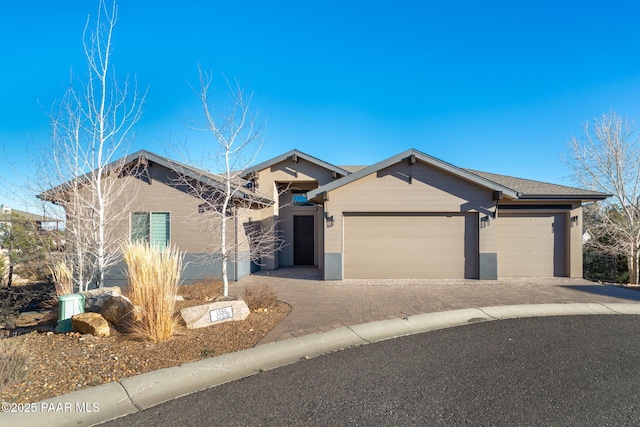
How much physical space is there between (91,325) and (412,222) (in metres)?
9.38

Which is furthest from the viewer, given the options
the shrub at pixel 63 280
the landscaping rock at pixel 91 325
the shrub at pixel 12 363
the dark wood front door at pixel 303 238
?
the dark wood front door at pixel 303 238

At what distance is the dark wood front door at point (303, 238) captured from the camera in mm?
15758

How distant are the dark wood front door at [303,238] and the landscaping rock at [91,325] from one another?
10.3 m

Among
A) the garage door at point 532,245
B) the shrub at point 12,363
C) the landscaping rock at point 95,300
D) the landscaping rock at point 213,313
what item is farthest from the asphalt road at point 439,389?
the garage door at point 532,245

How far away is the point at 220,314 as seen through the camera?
627cm

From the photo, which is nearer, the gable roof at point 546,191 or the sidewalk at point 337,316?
the sidewalk at point 337,316

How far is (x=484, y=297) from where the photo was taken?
881 cm

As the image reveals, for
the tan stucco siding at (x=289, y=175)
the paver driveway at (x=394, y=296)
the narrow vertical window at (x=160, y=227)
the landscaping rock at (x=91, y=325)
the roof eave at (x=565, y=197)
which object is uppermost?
the tan stucco siding at (x=289, y=175)

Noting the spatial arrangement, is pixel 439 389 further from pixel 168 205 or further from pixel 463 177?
pixel 168 205

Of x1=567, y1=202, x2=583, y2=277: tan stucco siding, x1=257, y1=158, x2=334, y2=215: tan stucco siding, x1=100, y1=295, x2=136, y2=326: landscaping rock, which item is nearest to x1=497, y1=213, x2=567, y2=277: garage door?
x1=567, y1=202, x2=583, y2=277: tan stucco siding

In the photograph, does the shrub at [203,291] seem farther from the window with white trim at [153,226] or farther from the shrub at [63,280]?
the window with white trim at [153,226]

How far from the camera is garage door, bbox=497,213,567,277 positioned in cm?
1212

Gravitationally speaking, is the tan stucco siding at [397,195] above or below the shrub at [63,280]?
above

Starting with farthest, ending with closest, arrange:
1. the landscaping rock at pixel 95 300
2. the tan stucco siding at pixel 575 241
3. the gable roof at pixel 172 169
Answer: the tan stucco siding at pixel 575 241 → the gable roof at pixel 172 169 → the landscaping rock at pixel 95 300
